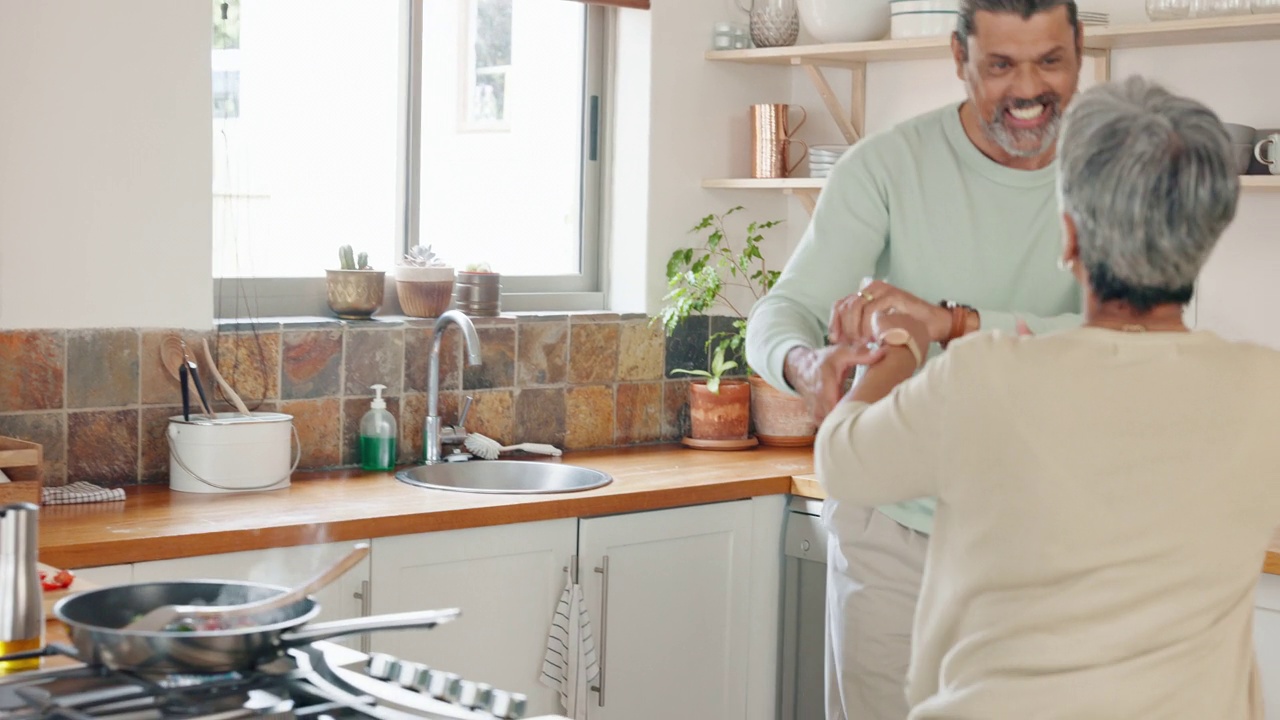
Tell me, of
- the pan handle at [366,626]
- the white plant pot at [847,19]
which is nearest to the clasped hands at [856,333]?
the pan handle at [366,626]

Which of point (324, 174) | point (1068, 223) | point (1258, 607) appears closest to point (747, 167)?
point (324, 174)

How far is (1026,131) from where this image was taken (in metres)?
2.09

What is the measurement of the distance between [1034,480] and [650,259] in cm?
262

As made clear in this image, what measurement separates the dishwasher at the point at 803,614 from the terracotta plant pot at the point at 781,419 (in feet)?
1.54

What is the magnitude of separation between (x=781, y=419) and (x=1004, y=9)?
204cm

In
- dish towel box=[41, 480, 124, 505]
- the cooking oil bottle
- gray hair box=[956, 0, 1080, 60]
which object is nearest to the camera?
the cooking oil bottle

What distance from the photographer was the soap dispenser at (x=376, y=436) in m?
3.43

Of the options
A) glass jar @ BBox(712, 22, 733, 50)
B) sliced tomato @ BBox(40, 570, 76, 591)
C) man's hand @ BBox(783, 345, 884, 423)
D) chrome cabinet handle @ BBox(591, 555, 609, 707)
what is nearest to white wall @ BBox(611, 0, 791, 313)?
glass jar @ BBox(712, 22, 733, 50)

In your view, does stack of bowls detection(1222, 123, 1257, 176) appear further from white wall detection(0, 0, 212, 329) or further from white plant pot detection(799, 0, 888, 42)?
white wall detection(0, 0, 212, 329)

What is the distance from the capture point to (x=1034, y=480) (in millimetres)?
1383

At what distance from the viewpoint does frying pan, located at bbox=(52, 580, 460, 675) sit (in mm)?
1436

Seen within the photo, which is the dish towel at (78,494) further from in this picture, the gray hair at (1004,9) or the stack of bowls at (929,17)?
the stack of bowls at (929,17)

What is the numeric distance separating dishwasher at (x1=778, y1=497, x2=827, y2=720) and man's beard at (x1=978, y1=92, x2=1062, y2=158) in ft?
4.76

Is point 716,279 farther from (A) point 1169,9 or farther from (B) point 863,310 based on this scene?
(B) point 863,310
